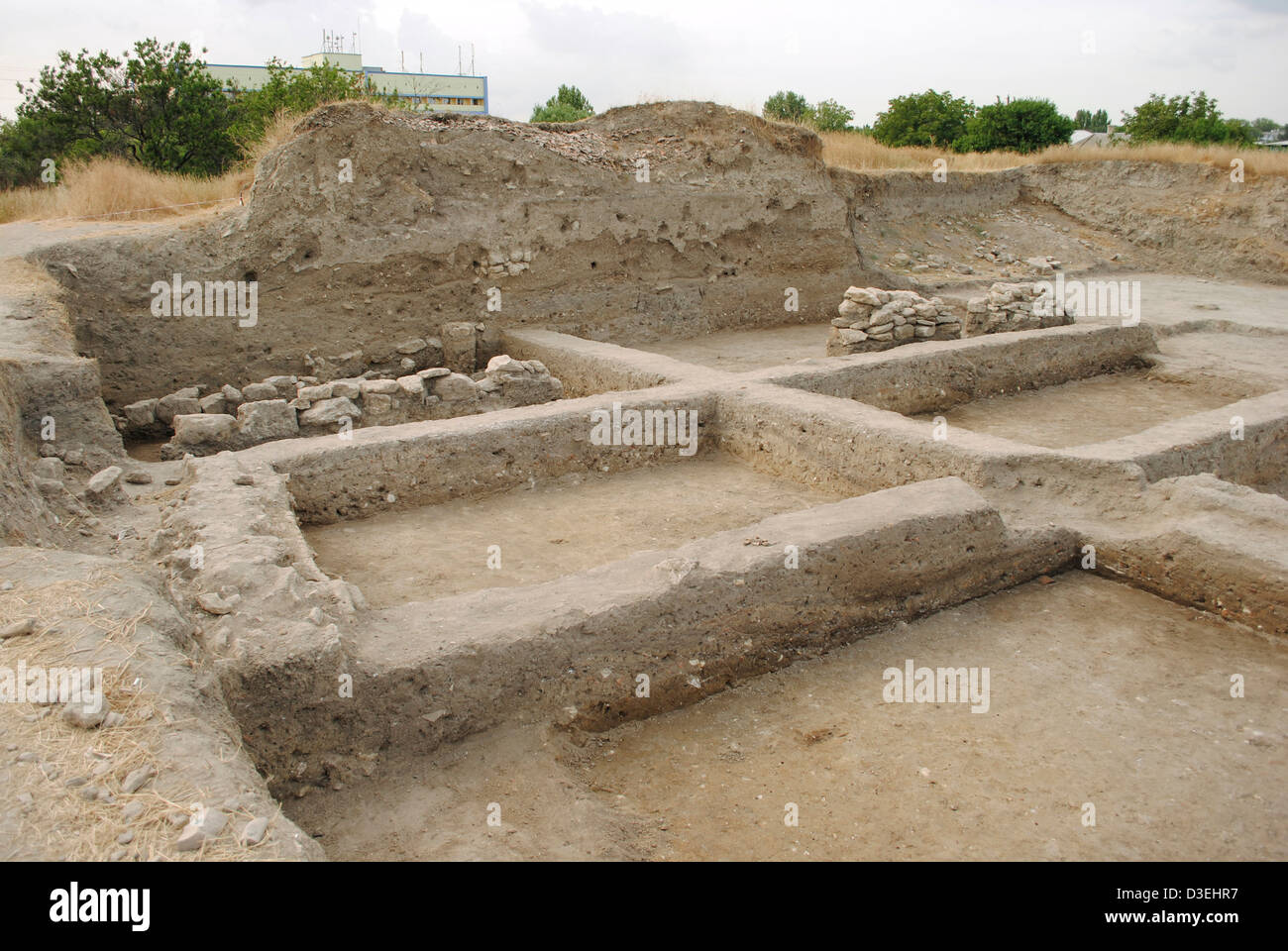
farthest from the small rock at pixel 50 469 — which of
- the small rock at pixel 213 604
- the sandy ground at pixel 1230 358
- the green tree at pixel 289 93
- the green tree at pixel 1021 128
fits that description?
the green tree at pixel 1021 128

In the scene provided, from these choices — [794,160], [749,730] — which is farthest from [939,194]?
[749,730]

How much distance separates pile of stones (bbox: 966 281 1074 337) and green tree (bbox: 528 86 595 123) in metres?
30.0

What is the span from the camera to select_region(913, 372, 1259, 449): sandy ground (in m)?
6.37

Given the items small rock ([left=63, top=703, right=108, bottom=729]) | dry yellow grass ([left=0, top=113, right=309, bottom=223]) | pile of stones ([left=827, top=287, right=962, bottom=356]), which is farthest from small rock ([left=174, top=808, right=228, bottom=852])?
dry yellow grass ([left=0, top=113, right=309, bottom=223])

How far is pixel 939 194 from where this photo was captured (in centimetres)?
1553

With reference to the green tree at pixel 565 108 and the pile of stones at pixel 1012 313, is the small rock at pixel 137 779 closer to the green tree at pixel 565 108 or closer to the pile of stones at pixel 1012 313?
the pile of stones at pixel 1012 313

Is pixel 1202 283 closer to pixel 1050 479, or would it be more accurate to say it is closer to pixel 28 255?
pixel 1050 479

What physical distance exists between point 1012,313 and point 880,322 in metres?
1.49

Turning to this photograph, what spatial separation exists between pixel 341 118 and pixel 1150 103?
91.8 feet

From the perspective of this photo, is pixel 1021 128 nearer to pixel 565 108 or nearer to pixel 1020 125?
pixel 1020 125

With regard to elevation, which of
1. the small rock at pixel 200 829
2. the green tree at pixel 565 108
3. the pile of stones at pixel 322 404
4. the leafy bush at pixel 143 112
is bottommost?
the small rock at pixel 200 829

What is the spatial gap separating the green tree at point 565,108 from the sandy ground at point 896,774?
116 ft

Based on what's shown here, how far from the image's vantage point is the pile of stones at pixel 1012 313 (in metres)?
8.41

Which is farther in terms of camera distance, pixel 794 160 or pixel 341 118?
pixel 794 160
